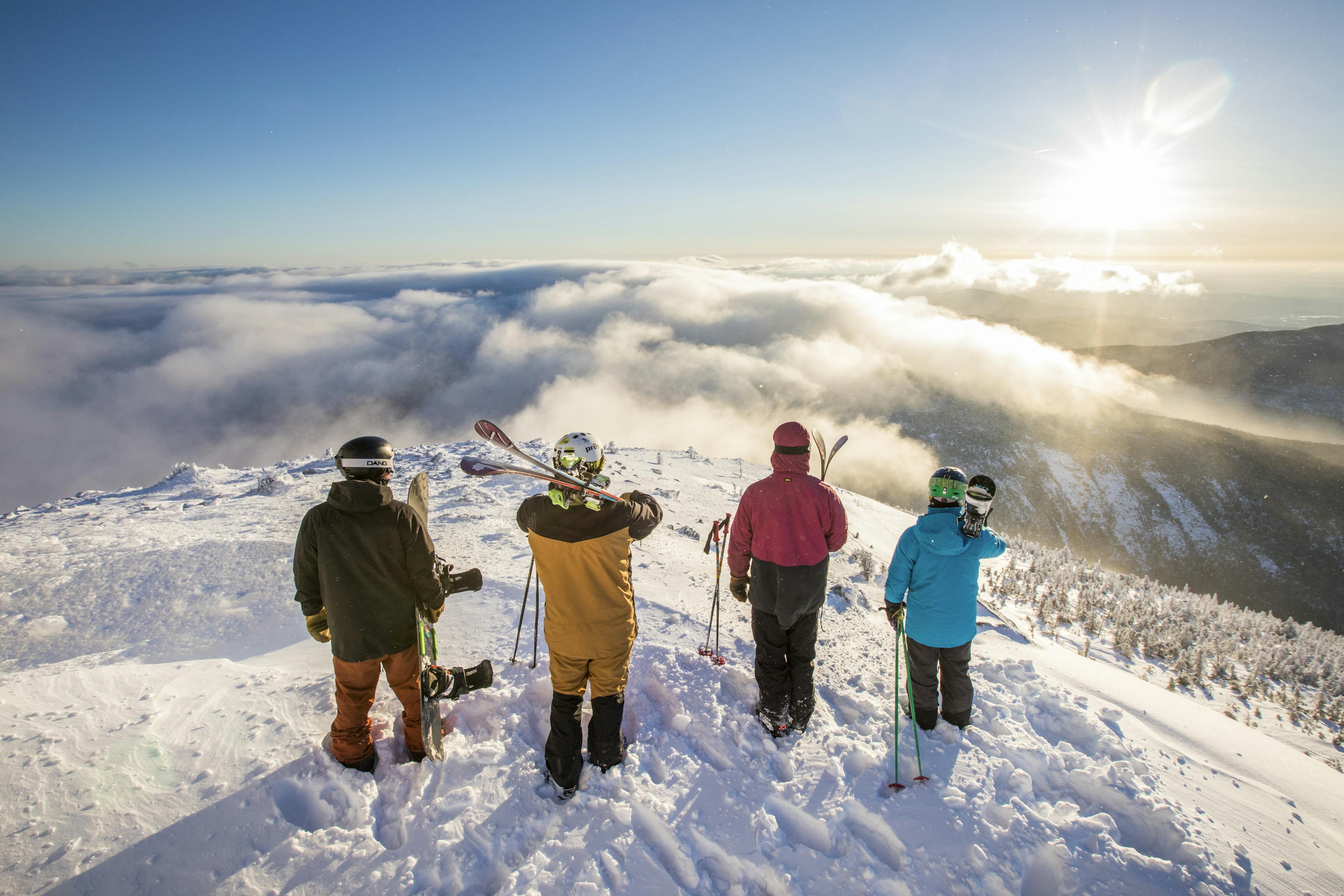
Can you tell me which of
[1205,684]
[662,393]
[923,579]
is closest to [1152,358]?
[662,393]

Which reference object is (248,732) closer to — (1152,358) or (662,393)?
(662,393)

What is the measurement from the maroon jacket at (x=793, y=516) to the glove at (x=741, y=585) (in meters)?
0.30

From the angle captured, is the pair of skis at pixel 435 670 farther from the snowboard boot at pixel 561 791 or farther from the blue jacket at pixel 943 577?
the blue jacket at pixel 943 577

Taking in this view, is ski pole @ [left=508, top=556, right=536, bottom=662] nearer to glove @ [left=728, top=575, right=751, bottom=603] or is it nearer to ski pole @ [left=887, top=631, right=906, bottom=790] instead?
glove @ [left=728, top=575, right=751, bottom=603]

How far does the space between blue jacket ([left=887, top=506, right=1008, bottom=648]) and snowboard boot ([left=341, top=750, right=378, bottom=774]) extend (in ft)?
14.1

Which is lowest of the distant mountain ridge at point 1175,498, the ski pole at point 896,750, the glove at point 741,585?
the distant mountain ridge at point 1175,498

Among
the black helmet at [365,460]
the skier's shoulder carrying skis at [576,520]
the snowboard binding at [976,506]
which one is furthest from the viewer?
the snowboard binding at [976,506]

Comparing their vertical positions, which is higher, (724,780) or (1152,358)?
(724,780)

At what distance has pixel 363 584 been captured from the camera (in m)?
3.52

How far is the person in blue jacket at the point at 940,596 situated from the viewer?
180 inches

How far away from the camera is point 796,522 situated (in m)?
4.57

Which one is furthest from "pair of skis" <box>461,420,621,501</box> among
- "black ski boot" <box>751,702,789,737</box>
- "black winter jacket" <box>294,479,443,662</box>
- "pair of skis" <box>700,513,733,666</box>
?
"black ski boot" <box>751,702,789,737</box>

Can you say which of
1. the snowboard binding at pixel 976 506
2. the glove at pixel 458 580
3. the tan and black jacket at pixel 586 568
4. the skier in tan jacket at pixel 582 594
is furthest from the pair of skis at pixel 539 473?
the snowboard binding at pixel 976 506

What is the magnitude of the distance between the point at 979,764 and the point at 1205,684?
53.6 ft
